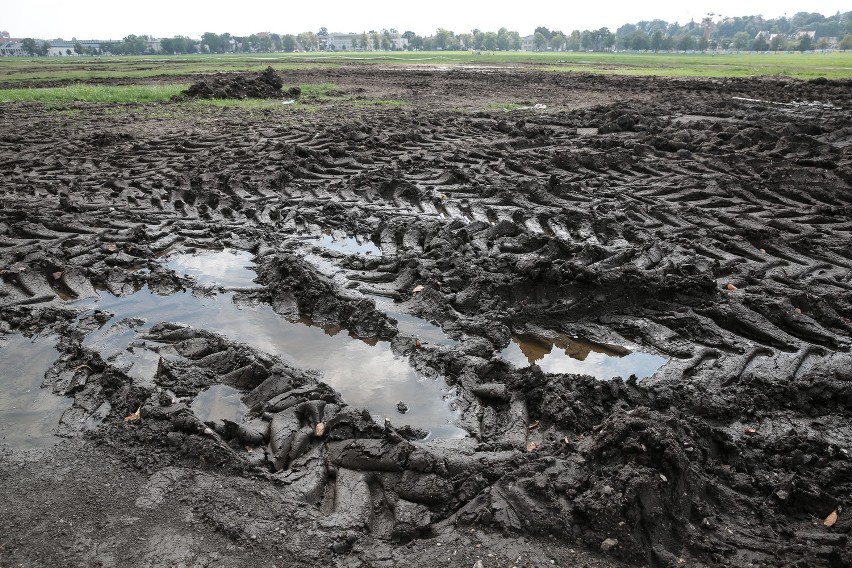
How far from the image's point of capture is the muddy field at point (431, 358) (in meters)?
3.80

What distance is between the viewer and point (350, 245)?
9438 millimetres

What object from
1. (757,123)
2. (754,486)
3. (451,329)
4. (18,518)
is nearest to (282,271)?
(451,329)

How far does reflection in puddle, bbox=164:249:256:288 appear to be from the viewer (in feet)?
26.8

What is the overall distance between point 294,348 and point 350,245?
3197 mm

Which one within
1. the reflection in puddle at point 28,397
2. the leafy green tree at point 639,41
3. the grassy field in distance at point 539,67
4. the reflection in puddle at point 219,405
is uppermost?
the leafy green tree at point 639,41

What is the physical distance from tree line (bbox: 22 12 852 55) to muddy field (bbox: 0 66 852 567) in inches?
4262

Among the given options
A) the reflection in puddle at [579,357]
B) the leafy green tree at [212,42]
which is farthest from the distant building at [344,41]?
the reflection in puddle at [579,357]

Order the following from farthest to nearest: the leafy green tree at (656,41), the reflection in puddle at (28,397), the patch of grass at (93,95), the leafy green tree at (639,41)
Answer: the leafy green tree at (639,41) → the leafy green tree at (656,41) → the patch of grass at (93,95) → the reflection in puddle at (28,397)

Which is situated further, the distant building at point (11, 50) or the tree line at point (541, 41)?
the distant building at point (11, 50)

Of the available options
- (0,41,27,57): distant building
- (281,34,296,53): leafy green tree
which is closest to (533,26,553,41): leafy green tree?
(281,34,296,53): leafy green tree

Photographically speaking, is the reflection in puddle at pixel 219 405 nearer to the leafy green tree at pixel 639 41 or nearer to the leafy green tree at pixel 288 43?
the leafy green tree at pixel 639 41

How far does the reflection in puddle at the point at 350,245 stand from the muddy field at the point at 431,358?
78 mm

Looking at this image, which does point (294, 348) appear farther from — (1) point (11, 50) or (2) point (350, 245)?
(1) point (11, 50)

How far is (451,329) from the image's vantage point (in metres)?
6.68
